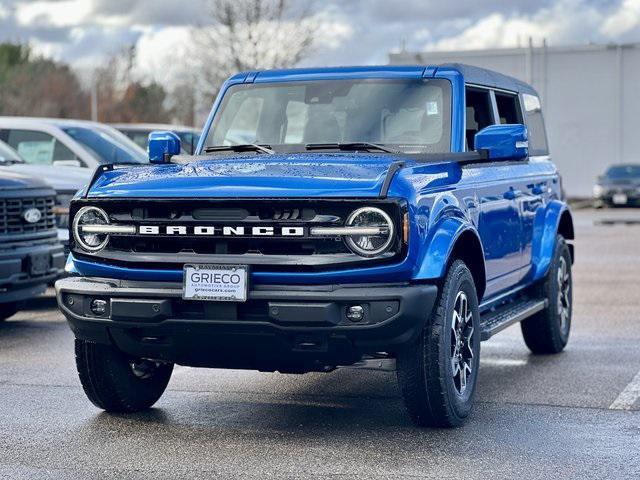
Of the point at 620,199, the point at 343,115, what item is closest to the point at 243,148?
the point at 343,115

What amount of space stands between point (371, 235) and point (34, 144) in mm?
9217

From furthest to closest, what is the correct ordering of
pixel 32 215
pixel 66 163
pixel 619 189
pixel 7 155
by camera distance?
pixel 619 189
pixel 66 163
pixel 7 155
pixel 32 215

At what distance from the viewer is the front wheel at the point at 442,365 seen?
6.28 metres

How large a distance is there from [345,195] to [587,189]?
147ft

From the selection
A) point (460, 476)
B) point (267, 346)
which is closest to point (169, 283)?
point (267, 346)

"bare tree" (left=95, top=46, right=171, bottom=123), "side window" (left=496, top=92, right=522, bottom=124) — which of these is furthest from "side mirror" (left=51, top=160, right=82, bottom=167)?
"bare tree" (left=95, top=46, right=171, bottom=123)

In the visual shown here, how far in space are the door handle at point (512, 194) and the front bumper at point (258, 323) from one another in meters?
1.99

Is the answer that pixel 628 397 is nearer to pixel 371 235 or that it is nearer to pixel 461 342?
pixel 461 342

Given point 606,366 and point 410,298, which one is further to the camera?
point 606,366

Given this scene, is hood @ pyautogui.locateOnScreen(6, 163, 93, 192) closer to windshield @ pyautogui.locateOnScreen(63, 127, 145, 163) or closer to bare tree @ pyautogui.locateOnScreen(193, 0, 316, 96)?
windshield @ pyautogui.locateOnScreen(63, 127, 145, 163)

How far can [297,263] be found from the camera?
596 centimetres

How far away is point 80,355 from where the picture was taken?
674cm

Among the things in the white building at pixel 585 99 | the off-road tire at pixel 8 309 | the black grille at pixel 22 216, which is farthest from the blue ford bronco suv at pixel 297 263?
the white building at pixel 585 99

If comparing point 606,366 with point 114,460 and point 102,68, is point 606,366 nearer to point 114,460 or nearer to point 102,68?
point 114,460
